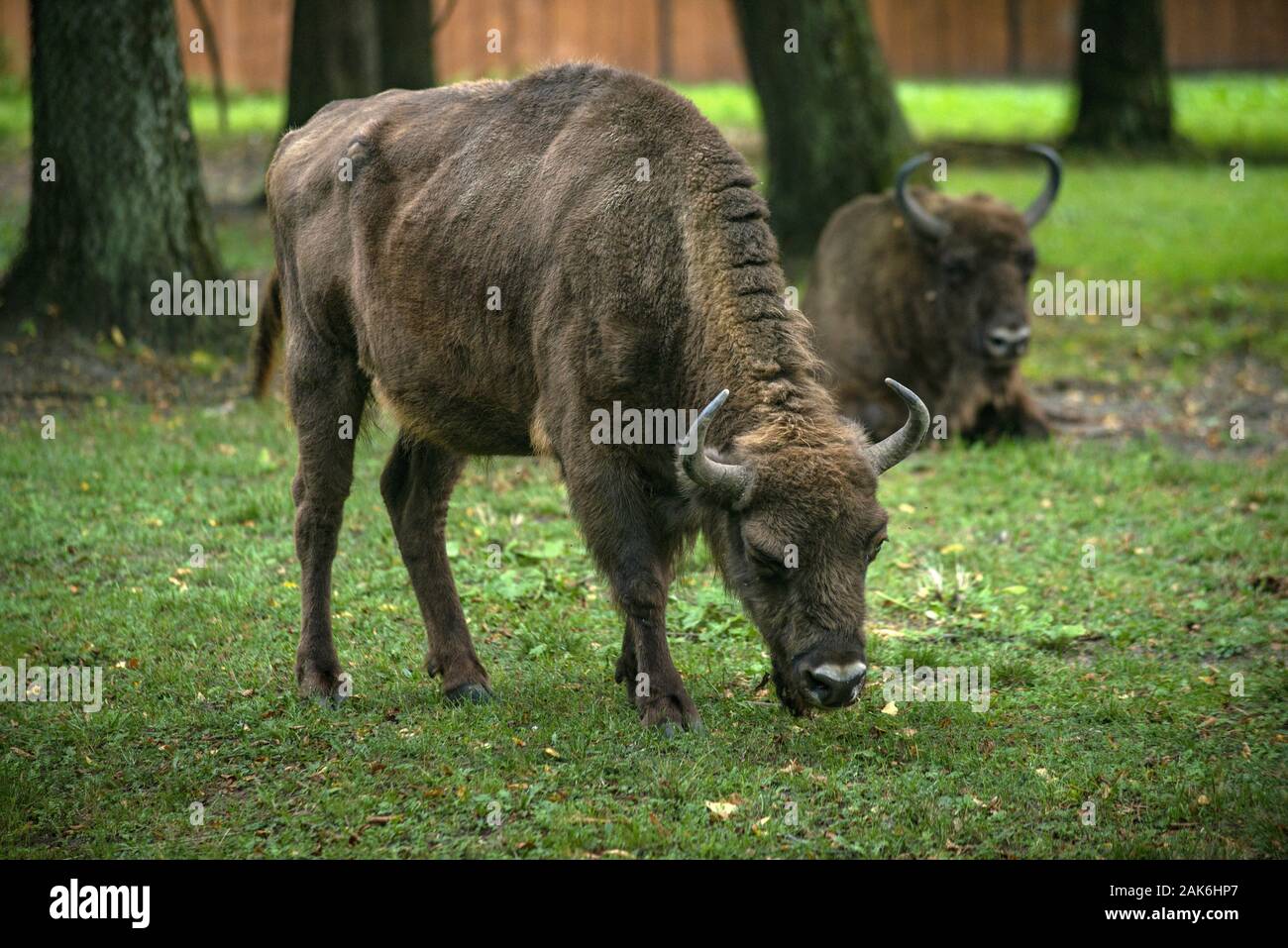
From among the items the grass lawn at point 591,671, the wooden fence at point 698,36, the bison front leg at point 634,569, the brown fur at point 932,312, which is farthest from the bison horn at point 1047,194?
the wooden fence at point 698,36

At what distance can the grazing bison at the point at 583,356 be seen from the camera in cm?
522

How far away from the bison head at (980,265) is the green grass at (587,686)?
1.18 m

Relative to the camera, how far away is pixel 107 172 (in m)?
10.3

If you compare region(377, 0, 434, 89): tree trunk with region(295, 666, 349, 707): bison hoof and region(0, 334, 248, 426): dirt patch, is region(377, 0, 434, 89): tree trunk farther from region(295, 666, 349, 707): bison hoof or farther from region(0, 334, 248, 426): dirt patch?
region(295, 666, 349, 707): bison hoof

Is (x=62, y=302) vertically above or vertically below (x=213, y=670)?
above

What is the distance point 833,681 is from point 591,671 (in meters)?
1.63

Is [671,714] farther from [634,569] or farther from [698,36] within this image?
[698,36]

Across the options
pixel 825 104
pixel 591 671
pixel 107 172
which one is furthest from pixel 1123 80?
pixel 591 671

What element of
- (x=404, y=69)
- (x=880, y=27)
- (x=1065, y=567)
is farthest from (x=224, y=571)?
(x=880, y=27)

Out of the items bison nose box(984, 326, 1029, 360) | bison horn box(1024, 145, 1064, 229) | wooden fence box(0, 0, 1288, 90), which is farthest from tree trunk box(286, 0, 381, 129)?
wooden fence box(0, 0, 1288, 90)

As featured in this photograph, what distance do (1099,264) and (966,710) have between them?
9.56m

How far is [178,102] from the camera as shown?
10.5 meters

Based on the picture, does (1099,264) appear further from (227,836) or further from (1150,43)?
(227,836)

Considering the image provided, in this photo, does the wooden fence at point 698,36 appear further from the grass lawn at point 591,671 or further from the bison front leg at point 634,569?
the bison front leg at point 634,569
